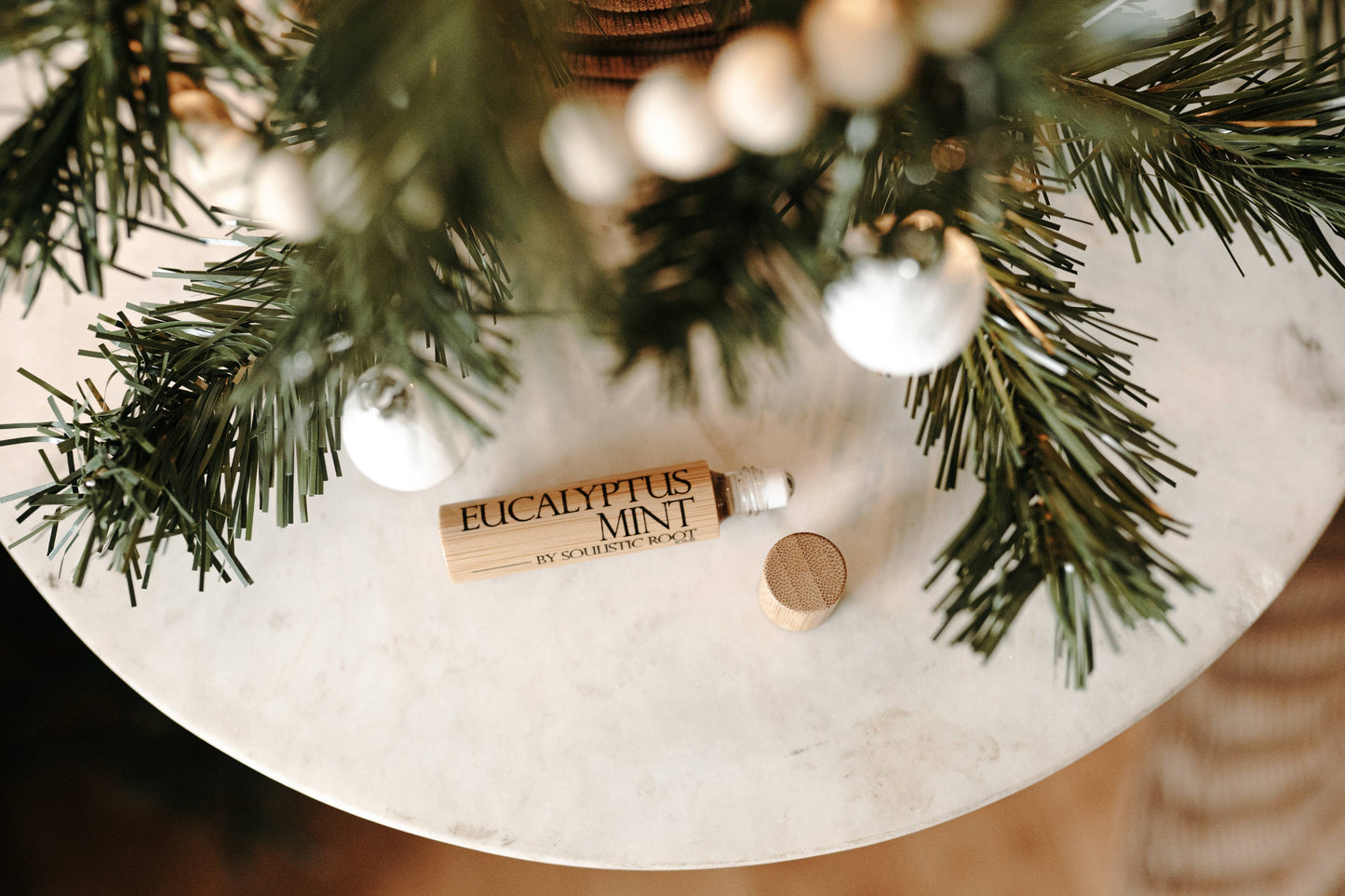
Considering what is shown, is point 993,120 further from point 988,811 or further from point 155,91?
point 988,811

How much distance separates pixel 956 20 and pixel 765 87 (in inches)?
1.6

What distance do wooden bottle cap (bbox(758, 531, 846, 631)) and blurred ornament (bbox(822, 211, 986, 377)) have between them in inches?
7.5

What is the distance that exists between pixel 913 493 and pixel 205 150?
0.36 metres

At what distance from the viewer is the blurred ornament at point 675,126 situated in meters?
0.20

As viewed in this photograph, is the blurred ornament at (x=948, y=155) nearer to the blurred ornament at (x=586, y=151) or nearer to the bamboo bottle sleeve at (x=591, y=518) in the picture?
the blurred ornament at (x=586, y=151)

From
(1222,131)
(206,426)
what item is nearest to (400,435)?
(206,426)

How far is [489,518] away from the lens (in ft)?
1.37

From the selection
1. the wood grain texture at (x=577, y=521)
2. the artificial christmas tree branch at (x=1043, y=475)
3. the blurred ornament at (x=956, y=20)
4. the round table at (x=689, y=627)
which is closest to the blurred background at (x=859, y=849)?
the round table at (x=689, y=627)

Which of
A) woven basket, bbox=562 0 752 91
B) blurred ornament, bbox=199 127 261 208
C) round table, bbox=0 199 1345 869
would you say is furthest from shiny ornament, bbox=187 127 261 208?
round table, bbox=0 199 1345 869

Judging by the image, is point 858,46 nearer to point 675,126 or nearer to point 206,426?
point 675,126

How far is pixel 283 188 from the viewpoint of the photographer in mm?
183

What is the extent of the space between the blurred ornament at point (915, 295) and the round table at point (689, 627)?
0.20 meters

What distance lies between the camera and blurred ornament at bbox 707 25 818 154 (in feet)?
0.60

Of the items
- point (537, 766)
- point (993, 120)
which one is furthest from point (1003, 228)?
point (537, 766)
